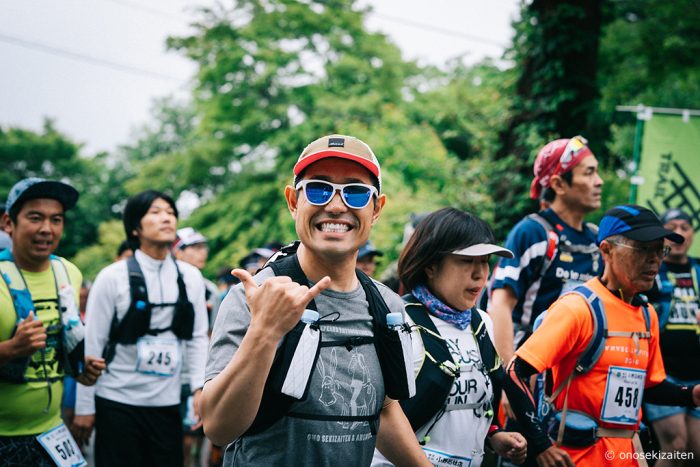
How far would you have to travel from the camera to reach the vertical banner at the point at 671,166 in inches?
268

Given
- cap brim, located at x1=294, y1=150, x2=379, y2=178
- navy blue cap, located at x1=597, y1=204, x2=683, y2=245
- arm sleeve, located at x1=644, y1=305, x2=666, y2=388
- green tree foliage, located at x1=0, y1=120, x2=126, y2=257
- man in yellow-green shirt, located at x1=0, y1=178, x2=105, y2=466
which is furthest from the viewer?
green tree foliage, located at x1=0, y1=120, x2=126, y2=257

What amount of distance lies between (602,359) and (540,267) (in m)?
0.93

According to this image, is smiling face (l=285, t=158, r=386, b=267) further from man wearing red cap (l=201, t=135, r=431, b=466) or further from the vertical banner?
the vertical banner

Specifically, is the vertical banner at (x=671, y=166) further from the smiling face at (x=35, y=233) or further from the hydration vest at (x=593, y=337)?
the smiling face at (x=35, y=233)

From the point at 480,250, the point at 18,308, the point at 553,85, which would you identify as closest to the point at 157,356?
the point at 18,308

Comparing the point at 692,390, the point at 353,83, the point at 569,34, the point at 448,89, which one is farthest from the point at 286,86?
the point at 692,390

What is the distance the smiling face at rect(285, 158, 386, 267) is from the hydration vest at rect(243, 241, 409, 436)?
133 millimetres

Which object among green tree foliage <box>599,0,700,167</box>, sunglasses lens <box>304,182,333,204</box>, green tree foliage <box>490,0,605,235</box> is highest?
green tree foliage <box>599,0,700,167</box>

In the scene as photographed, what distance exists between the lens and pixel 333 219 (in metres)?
2.30

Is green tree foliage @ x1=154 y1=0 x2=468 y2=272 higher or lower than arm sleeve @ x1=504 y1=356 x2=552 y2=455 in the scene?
higher

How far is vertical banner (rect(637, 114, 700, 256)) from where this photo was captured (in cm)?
680

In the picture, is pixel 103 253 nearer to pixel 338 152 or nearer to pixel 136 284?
pixel 136 284

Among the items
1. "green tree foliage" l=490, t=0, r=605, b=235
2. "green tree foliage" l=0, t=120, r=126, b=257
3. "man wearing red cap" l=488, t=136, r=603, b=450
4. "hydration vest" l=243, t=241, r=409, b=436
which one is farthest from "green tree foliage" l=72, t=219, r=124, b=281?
"hydration vest" l=243, t=241, r=409, b=436

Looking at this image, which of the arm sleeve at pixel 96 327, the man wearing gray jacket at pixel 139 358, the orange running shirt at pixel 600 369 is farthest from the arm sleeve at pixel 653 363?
the arm sleeve at pixel 96 327
